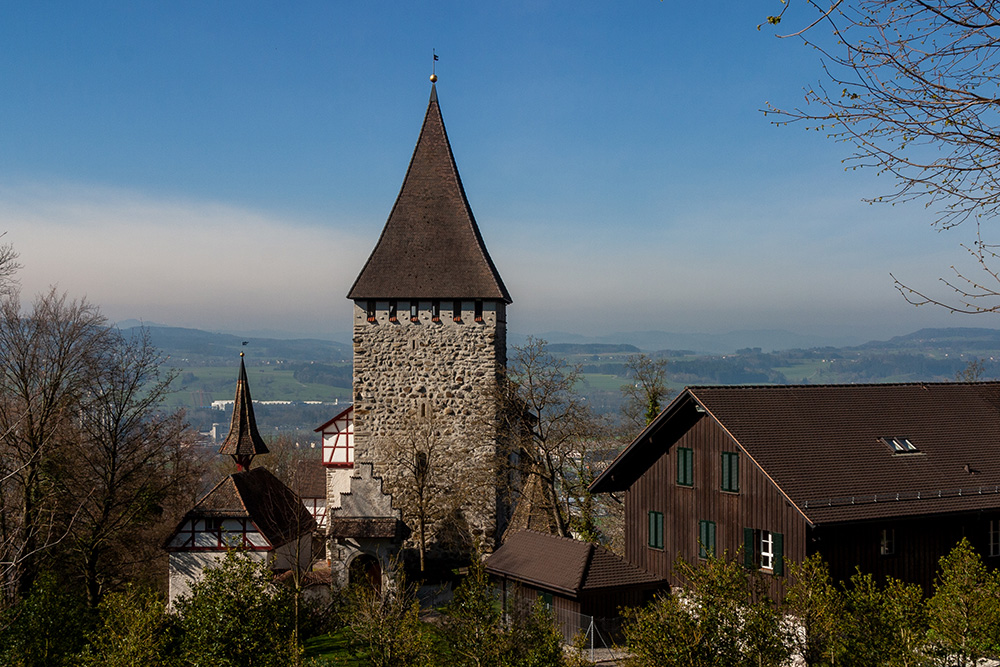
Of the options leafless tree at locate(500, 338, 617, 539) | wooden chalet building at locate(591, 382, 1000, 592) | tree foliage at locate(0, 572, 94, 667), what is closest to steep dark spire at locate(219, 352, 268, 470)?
leafless tree at locate(500, 338, 617, 539)

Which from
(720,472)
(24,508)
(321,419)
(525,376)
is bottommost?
(321,419)

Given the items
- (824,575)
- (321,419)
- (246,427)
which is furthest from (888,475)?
(321,419)

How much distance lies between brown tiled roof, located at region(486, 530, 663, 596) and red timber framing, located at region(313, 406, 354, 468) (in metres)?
11.3

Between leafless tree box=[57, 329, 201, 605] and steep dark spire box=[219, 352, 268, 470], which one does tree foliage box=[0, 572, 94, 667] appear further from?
A: steep dark spire box=[219, 352, 268, 470]

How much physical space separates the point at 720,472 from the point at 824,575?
6.05m

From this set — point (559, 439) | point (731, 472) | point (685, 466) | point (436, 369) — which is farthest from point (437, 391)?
point (731, 472)

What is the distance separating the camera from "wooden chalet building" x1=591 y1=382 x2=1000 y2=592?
15586mm

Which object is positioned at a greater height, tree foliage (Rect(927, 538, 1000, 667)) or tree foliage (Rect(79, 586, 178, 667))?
tree foliage (Rect(927, 538, 1000, 667))

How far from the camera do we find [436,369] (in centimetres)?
2605

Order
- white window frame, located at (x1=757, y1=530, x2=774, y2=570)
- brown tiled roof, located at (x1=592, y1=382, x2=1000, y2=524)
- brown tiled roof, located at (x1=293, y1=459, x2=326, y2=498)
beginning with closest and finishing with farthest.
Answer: brown tiled roof, located at (x1=592, y1=382, x2=1000, y2=524)
white window frame, located at (x1=757, y1=530, x2=774, y2=570)
brown tiled roof, located at (x1=293, y1=459, x2=326, y2=498)

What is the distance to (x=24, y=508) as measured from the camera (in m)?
20.8

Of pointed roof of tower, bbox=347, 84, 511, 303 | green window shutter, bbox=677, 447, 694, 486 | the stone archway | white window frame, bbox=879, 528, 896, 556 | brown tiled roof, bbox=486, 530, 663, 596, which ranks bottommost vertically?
the stone archway

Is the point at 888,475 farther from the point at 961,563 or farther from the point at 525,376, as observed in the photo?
the point at 525,376

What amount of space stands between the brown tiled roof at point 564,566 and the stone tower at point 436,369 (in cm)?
583
